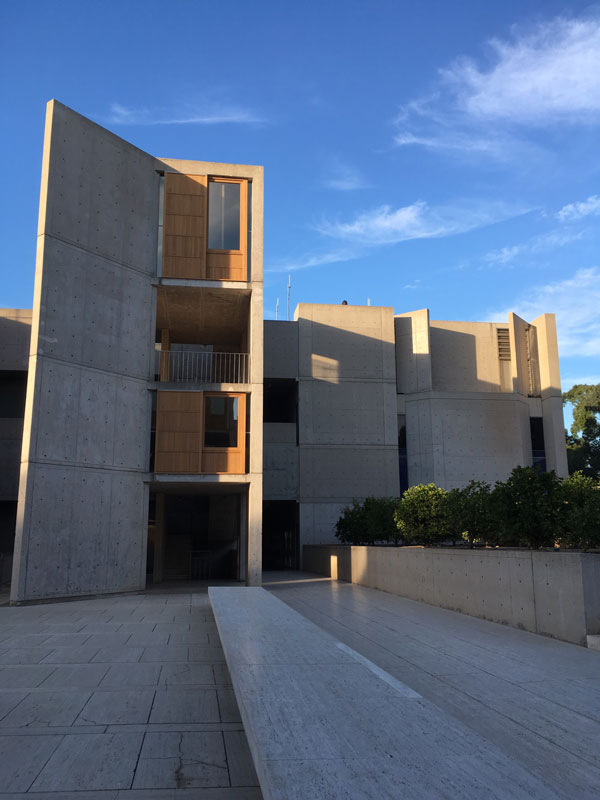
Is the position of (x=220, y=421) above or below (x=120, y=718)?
above

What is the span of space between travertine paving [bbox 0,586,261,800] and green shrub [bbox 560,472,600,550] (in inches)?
219

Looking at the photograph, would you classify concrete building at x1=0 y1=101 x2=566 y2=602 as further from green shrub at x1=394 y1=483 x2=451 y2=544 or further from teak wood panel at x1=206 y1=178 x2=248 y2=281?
green shrub at x1=394 y1=483 x2=451 y2=544

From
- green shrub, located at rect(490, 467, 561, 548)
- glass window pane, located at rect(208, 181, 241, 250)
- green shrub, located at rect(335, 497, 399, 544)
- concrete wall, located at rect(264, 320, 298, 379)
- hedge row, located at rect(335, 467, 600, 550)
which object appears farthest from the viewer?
concrete wall, located at rect(264, 320, 298, 379)

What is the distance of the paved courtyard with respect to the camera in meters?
4.14

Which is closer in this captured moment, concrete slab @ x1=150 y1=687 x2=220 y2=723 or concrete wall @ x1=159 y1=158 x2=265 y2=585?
concrete slab @ x1=150 y1=687 x2=220 y2=723

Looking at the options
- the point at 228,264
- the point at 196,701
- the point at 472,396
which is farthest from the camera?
the point at 472,396

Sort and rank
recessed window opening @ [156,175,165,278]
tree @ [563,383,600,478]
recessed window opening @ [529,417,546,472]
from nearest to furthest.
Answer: recessed window opening @ [156,175,165,278]
recessed window opening @ [529,417,546,472]
tree @ [563,383,600,478]

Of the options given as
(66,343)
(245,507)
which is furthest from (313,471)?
(66,343)

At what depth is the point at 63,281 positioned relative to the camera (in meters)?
18.2

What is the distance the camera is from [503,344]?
32719 millimetres

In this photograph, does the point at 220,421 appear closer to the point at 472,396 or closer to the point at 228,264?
the point at 228,264

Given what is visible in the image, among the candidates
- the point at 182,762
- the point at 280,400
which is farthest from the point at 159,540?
the point at 182,762

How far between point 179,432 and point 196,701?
14374 mm

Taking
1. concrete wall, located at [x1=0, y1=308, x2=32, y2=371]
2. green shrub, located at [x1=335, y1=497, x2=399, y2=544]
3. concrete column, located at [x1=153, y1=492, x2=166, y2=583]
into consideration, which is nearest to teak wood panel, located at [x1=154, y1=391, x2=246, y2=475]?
green shrub, located at [x1=335, y1=497, x2=399, y2=544]
